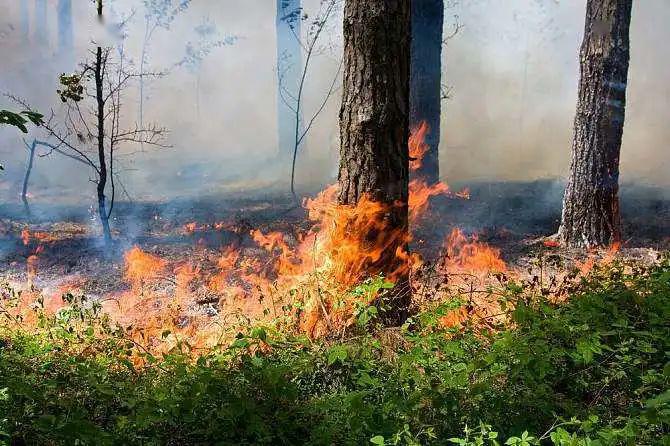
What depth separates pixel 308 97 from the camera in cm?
1449

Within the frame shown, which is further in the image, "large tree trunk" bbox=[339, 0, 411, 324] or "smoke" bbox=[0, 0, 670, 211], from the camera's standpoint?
"smoke" bbox=[0, 0, 670, 211]

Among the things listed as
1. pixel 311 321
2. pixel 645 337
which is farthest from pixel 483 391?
pixel 311 321

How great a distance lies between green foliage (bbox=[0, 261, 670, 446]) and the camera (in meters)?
3.14

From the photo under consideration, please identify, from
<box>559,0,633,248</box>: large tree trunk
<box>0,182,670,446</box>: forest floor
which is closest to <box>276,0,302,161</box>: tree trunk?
<box>559,0,633,248</box>: large tree trunk

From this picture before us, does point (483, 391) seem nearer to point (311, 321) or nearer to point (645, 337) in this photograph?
point (645, 337)

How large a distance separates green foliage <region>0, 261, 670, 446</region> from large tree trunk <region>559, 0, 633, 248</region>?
365cm

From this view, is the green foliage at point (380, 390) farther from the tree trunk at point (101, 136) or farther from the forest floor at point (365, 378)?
the tree trunk at point (101, 136)

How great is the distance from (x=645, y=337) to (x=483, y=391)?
129 centimetres

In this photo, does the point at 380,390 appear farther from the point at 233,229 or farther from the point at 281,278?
the point at 233,229

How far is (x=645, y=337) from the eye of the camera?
3.74 metres

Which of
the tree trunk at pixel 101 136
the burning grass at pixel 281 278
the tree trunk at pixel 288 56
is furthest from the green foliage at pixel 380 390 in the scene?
the tree trunk at pixel 288 56

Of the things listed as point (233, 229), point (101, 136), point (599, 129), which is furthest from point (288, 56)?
point (599, 129)

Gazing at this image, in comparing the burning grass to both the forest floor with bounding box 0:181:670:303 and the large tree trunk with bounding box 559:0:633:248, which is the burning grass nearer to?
the forest floor with bounding box 0:181:670:303

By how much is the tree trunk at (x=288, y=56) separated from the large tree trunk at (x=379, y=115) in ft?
26.4
